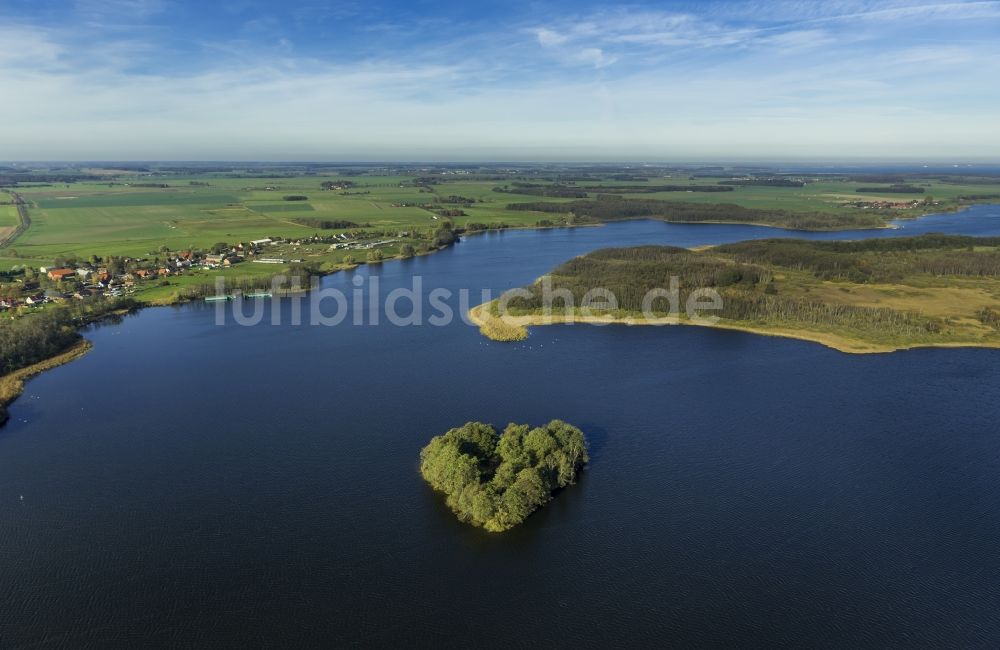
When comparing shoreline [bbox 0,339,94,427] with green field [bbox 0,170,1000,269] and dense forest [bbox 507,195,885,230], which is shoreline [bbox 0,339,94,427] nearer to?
green field [bbox 0,170,1000,269]

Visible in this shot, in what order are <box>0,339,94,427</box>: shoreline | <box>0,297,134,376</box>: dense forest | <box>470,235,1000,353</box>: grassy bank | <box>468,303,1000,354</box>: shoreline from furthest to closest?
<box>470,235,1000,353</box>: grassy bank < <box>468,303,1000,354</box>: shoreline < <box>0,297,134,376</box>: dense forest < <box>0,339,94,427</box>: shoreline

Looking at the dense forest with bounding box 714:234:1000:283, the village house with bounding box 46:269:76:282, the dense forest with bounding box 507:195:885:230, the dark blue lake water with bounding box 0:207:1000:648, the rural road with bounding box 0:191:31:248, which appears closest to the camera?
the dark blue lake water with bounding box 0:207:1000:648

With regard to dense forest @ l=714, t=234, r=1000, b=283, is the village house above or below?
below

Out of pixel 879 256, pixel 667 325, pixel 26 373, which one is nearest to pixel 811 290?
pixel 667 325

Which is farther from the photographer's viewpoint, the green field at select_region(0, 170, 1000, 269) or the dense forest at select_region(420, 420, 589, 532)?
the green field at select_region(0, 170, 1000, 269)

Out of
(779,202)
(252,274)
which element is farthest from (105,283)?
(779,202)

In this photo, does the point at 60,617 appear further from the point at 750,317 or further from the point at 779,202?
the point at 779,202

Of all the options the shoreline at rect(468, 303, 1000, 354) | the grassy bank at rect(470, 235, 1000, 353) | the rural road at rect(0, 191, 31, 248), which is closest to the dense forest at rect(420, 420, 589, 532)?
the shoreline at rect(468, 303, 1000, 354)
